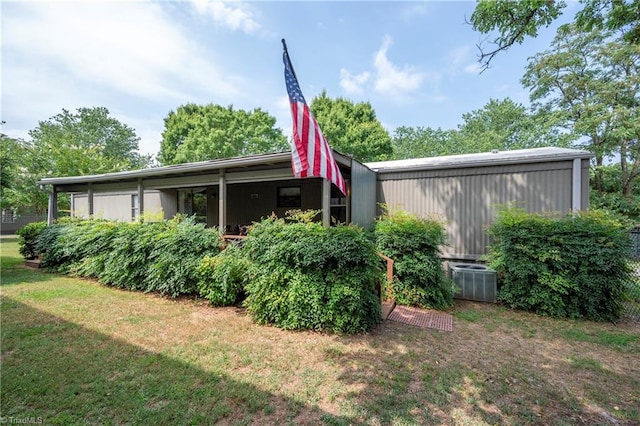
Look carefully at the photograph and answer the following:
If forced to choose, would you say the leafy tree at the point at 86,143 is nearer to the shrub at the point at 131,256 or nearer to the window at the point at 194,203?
the window at the point at 194,203

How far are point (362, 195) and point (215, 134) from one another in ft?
62.4

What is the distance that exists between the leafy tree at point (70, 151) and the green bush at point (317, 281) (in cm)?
1447

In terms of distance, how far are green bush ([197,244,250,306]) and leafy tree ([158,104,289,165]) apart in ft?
61.5

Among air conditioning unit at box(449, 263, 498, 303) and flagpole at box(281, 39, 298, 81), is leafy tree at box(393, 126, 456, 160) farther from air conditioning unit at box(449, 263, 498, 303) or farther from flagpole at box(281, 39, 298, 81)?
flagpole at box(281, 39, 298, 81)

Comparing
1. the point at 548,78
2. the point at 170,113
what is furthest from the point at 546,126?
the point at 170,113

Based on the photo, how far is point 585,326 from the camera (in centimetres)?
462

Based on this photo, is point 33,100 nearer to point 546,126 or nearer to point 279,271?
point 279,271

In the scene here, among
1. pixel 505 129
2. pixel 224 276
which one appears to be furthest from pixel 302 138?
pixel 505 129

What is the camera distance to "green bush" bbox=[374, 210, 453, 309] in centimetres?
545

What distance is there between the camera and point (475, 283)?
593cm

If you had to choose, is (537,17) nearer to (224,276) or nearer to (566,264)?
(566,264)

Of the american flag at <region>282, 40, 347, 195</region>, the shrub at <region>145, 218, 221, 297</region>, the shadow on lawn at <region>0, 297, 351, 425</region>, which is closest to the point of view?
the shadow on lawn at <region>0, 297, 351, 425</region>

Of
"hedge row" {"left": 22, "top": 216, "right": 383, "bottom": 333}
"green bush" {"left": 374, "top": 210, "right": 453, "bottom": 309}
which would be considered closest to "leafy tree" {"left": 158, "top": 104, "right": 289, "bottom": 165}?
"hedge row" {"left": 22, "top": 216, "right": 383, "bottom": 333}

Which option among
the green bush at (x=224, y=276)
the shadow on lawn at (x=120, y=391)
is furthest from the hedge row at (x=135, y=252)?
the shadow on lawn at (x=120, y=391)
